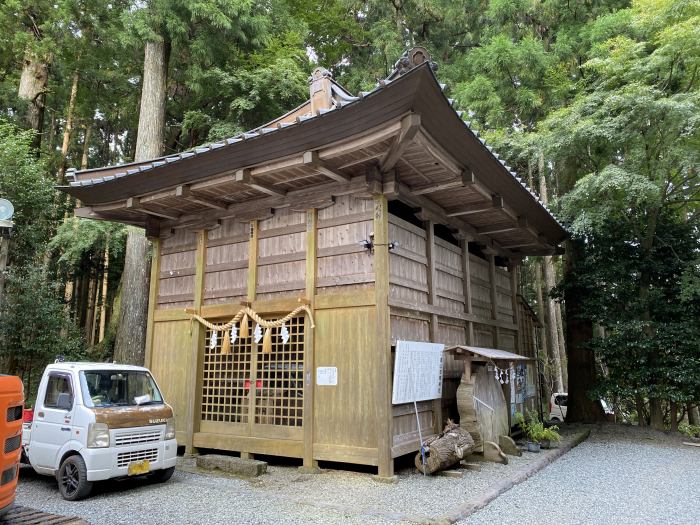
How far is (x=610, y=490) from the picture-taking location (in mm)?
6297

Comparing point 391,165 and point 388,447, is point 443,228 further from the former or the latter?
point 388,447

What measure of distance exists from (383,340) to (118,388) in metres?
3.76

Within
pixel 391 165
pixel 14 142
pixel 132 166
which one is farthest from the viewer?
pixel 14 142

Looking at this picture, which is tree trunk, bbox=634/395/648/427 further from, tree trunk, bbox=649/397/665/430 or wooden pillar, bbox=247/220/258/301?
wooden pillar, bbox=247/220/258/301

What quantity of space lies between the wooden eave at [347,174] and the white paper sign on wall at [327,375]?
8.63ft

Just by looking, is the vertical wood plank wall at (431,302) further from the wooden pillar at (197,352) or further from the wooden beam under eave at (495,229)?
the wooden pillar at (197,352)

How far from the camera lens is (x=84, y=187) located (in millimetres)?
8656

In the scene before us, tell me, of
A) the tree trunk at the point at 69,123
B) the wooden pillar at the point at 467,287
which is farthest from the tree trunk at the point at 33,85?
the wooden pillar at the point at 467,287

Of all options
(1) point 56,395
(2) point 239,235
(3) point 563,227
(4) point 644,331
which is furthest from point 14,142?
(4) point 644,331

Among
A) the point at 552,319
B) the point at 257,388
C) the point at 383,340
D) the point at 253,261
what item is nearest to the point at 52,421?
the point at 257,388

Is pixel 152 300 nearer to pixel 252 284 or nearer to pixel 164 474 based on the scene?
pixel 252 284

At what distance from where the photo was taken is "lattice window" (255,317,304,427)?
7586mm

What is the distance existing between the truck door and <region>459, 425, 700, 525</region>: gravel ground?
196 inches

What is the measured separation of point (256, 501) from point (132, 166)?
239 inches
